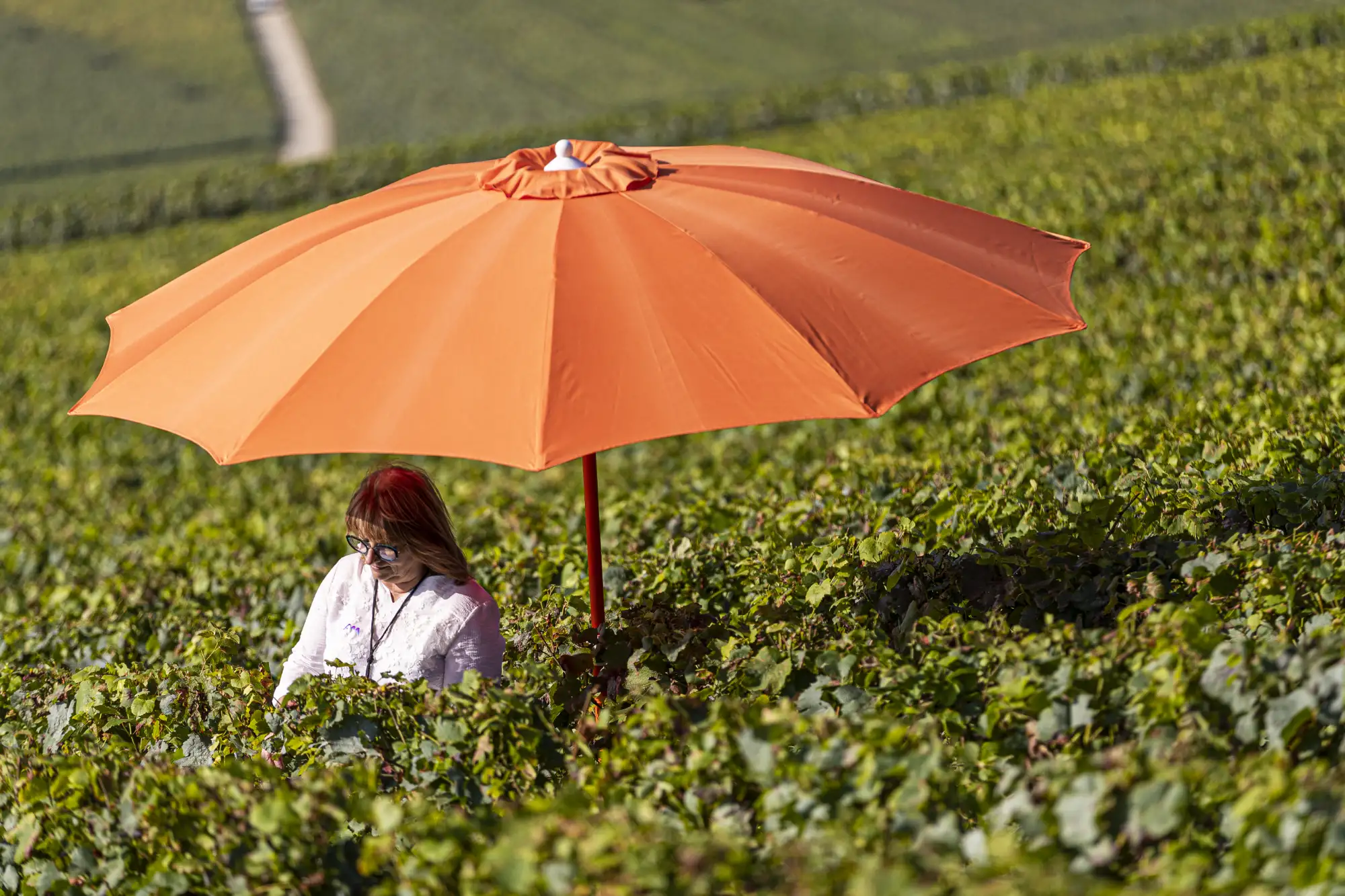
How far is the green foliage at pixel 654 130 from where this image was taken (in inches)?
1173

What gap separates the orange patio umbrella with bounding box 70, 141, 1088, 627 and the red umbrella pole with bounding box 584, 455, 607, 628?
0.01 metres

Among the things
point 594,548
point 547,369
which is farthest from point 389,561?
point 547,369

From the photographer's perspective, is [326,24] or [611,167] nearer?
[611,167]

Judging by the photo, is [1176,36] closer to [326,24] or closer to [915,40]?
[915,40]

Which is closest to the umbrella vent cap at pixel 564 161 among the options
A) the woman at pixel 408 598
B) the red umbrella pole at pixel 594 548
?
the red umbrella pole at pixel 594 548

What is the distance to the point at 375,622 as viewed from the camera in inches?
177

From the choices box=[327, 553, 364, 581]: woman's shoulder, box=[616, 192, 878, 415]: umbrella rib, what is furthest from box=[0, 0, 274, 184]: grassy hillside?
box=[616, 192, 878, 415]: umbrella rib

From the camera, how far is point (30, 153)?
165 ft

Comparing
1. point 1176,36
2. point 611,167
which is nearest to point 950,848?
point 611,167

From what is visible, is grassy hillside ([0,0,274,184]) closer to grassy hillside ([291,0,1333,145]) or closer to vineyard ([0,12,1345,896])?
grassy hillside ([291,0,1333,145])

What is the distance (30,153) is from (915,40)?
38144 mm

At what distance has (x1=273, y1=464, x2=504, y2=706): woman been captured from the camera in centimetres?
431

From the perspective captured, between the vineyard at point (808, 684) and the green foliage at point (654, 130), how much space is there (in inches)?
866

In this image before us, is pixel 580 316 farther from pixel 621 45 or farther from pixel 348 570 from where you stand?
pixel 621 45
